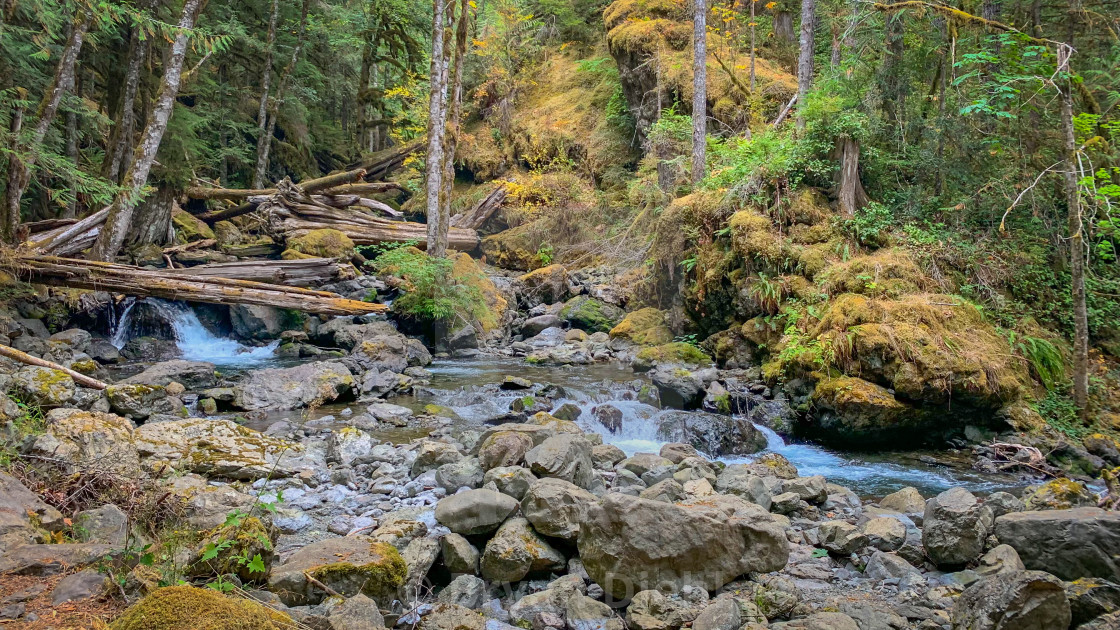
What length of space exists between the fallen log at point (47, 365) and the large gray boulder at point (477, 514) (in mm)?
5415

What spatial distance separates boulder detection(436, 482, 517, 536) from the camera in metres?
4.75

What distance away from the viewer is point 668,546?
430cm

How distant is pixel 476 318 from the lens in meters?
15.7

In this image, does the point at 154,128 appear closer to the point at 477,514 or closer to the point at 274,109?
the point at 274,109

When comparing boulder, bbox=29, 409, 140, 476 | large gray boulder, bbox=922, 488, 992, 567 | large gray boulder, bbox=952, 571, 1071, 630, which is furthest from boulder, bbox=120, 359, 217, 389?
large gray boulder, bbox=952, 571, 1071, 630

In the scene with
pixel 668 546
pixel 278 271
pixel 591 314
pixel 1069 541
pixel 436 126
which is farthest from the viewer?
pixel 591 314

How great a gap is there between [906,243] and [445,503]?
30.3ft

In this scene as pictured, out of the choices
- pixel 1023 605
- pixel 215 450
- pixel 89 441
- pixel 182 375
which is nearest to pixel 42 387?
pixel 89 441

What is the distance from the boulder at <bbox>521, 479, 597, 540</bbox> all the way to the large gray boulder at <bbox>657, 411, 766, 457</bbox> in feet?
13.6

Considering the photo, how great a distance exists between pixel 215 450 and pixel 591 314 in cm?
1077

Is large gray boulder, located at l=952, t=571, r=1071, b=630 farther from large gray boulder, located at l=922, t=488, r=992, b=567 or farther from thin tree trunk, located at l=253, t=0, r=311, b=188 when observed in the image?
thin tree trunk, located at l=253, t=0, r=311, b=188

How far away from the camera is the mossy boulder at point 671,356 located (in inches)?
477

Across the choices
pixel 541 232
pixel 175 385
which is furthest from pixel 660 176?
pixel 175 385

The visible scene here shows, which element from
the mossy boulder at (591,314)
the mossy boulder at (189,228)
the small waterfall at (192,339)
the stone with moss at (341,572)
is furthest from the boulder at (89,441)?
the mossy boulder at (189,228)
